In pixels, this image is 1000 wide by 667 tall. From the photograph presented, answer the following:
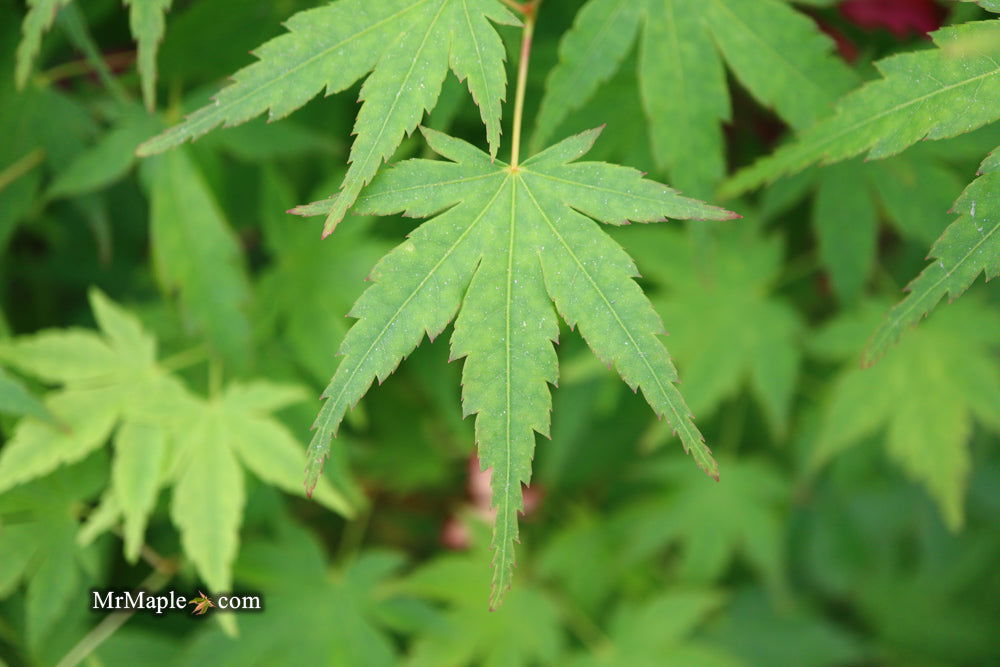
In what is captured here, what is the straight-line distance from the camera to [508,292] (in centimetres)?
100

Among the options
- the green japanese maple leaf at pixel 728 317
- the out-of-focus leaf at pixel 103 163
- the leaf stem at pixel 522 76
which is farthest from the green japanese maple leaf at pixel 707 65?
the out-of-focus leaf at pixel 103 163

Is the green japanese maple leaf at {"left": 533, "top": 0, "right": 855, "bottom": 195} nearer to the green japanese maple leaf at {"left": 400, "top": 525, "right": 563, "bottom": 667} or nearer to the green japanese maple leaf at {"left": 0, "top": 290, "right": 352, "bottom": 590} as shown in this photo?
the green japanese maple leaf at {"left": 0, "top": 290, "right": 352, "bottom": 590}

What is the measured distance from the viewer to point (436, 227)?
1008mm

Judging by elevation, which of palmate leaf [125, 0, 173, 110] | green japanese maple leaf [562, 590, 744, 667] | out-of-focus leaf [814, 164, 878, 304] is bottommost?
green japanese maple leaf [562, 590, 744, 667]

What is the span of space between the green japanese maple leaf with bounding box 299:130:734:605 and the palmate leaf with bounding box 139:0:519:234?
0.07 m

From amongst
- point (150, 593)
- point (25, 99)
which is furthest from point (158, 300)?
point (150, 593)

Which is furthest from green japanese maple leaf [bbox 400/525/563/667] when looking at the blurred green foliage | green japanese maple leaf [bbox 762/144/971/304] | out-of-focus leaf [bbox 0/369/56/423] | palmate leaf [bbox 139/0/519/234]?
palmate leaf [bbox 139/0/519/234]

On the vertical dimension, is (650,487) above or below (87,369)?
below

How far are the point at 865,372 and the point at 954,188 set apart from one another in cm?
51

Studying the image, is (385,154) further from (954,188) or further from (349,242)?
(954,188)

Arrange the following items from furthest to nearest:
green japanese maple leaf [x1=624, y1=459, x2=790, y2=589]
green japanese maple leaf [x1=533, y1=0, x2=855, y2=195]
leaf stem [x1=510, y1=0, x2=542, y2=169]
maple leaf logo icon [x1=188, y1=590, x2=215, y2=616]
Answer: green japanese maple leaf [x1=624, y1=459, x2=790, y2=589], maple leaf logo icon [x1=188, y1=590, x2=215, y2=616], green japanese maple leaf [x1=533, y1=0, x2=855, y2=195], leaf stem [x1=510, y1=0, x2=542, y2=169]

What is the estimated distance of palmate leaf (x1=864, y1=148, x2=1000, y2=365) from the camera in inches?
35.6

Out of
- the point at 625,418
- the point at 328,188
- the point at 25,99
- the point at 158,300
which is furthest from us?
the point at 625,418

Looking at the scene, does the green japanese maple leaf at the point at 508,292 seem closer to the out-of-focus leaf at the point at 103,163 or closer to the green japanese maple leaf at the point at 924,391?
the out-of-focus leaf at the point at 103,163
